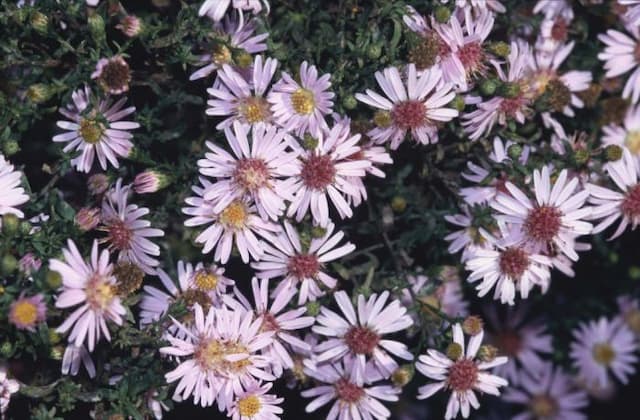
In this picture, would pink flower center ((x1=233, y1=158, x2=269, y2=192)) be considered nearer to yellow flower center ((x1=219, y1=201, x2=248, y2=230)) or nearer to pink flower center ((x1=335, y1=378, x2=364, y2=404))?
yellow flower center ((x1=219, y1=201, x2=248, y2=230))

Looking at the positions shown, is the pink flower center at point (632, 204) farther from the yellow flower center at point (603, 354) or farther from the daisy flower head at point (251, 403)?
the daisy flower head at point (251, 403)

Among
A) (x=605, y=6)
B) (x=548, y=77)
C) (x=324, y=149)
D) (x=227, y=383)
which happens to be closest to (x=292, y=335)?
(x=227, y=383)

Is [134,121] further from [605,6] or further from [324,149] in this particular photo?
[605,6]

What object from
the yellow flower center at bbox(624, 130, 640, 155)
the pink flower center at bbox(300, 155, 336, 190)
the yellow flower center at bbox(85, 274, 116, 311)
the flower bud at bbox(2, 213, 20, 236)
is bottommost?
the yellow flower center at bbox(85, 274, 116, 311)

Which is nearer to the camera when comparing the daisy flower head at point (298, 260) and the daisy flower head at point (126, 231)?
the daisy flower head at point (126, 231)

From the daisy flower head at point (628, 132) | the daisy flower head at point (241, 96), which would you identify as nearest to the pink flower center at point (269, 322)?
the daisy flower head at point (241, 96)

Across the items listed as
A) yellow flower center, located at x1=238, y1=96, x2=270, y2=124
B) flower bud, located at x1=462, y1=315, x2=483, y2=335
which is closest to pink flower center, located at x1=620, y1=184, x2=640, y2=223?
flower bud, located at x1=462, y1=315, x2=483, y2=335

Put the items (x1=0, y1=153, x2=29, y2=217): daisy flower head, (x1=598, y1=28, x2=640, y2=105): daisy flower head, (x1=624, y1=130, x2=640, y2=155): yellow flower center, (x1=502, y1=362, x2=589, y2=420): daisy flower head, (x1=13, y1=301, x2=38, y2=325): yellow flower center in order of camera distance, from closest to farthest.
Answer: (x1=13, y1=301, x2=38, y2=325): yellow flower center
(x1=0, y1=153, x2=29, y2=217): daisy flower head
(x1=598, y1=28, x2=640, y2=105): daisy flower head
(x1=624, y1=130, x2=640, y2=155): yellow flower center
(x1=502, y1=362, x2=589, y2=420): daisy flower head
